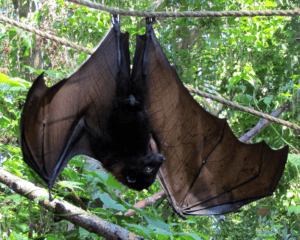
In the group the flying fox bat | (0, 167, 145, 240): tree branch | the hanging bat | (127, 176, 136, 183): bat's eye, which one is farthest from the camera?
(127, 176, 136, 183): bat's eye

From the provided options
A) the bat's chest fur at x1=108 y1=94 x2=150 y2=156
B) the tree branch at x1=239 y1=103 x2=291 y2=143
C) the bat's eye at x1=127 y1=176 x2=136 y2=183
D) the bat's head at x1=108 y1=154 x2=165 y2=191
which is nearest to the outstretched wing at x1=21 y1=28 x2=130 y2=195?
the bat's chest fur at x1=108 y1=94 x2=150 y2=156

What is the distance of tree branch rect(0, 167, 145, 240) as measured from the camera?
1.70m

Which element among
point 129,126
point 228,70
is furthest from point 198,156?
point 228,70

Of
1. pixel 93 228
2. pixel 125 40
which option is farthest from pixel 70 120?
pixel 93 228

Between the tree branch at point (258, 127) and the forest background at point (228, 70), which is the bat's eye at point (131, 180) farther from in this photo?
the tree branch at point (258, 127)

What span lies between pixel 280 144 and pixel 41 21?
3.66m

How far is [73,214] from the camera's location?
1.83 m

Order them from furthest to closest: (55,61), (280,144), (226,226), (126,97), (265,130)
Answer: (265,130)
(280,144)
(55,61)
(126,97)
(226,226)

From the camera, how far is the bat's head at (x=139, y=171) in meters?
2.74

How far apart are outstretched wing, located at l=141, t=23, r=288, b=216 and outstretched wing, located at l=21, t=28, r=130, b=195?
0.43 meters

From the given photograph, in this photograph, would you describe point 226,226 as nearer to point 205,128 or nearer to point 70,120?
point 205,128

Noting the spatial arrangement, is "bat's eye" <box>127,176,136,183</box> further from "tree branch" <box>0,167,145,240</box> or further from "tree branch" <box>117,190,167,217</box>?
"tree branch" <box>0,167,145,240</box>

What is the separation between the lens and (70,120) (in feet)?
8.65

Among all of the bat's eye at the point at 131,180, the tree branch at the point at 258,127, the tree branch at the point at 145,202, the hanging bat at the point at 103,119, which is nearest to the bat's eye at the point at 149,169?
the hanging bat at the point at 103,119
